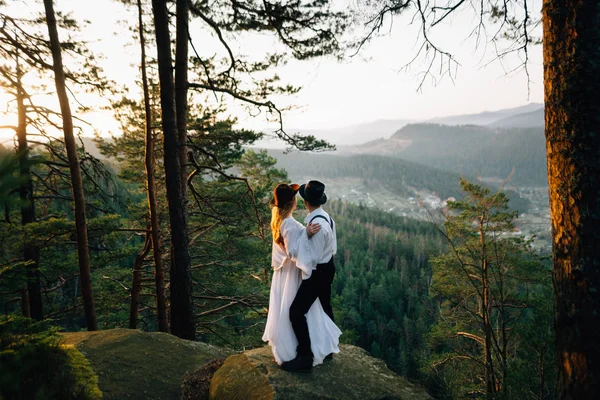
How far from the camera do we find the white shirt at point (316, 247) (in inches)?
123

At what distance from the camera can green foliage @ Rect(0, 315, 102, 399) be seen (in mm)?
1833

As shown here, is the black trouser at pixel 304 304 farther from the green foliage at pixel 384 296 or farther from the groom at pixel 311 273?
the green foliage at pixel 384 296

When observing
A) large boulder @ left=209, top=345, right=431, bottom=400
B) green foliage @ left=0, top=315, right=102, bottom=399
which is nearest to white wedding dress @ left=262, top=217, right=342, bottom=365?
large boulder @ left=209, top=345, right=431, bottom=400

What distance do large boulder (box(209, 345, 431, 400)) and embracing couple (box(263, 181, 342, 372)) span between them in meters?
0.15

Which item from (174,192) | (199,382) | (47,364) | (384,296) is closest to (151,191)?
(174,192)

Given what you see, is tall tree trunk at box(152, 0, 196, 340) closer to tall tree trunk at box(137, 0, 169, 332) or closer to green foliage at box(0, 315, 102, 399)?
tall tree trunk at box(137, 0, 169, 332)

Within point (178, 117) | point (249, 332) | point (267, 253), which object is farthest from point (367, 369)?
point (249, 332)

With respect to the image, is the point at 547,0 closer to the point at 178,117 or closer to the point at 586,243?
the point at 586,243

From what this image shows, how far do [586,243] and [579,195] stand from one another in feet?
0.94

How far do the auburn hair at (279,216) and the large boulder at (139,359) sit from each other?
1.92 meters

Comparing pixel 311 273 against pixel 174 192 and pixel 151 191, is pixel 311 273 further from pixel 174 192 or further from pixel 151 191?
pixel 151 191

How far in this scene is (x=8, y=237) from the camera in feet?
19.5

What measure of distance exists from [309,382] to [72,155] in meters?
5.14

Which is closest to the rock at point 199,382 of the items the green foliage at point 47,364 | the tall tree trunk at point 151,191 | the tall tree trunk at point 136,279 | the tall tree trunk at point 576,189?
the green foliage at point 47,364
